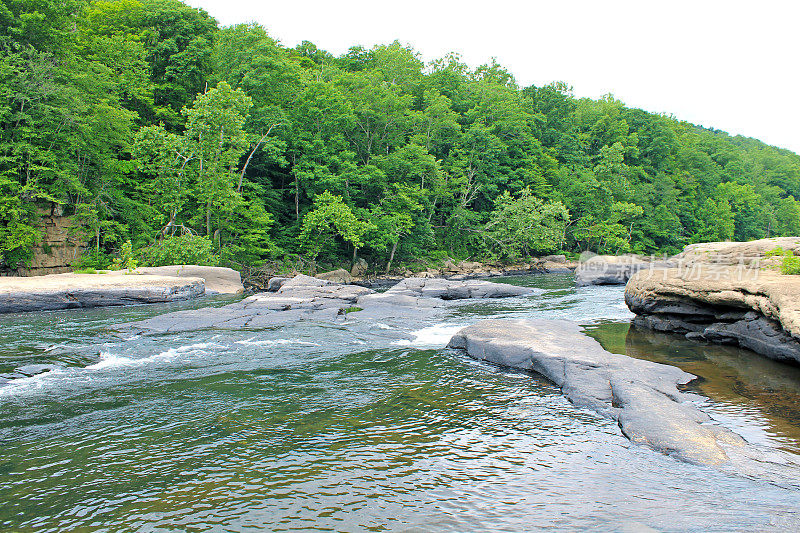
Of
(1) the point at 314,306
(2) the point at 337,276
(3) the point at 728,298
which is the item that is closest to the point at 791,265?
(3) the point at 728,298

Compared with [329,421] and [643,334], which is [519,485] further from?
[643,334]

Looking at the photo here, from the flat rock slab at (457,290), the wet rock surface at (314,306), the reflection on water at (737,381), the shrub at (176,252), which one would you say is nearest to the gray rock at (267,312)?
the wet rock surface at (314,306)

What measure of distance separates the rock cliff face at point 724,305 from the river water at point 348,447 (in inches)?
19.5

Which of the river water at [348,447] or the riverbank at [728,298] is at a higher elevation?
the riverbank at [728,298]

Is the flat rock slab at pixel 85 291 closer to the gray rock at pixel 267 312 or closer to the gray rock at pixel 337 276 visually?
the gray rock at pixel 267 312

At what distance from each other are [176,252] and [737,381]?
2299 centimetres

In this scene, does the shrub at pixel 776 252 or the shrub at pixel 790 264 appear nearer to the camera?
the shrub at pixel 790 264

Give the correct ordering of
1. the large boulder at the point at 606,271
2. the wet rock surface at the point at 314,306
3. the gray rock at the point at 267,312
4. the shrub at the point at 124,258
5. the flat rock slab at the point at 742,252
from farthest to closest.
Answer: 1. the large boulder at the point at 606,271
2. the shrub at the point at 124,258
3. the wet rock surface at the point at 314,306
4. the gray rock at the point at 267,312
5. the flat rock slab at the point at 742,252

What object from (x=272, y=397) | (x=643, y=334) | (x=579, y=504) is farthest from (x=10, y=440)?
(x=643, y=334)

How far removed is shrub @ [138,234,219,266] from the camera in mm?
23281

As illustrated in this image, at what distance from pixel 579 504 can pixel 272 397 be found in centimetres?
423

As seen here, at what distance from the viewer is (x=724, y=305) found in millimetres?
9672

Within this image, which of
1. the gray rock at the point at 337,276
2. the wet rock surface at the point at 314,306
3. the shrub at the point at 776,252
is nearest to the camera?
the shrub at the point at 776,252

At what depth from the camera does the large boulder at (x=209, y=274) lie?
20581 mm
